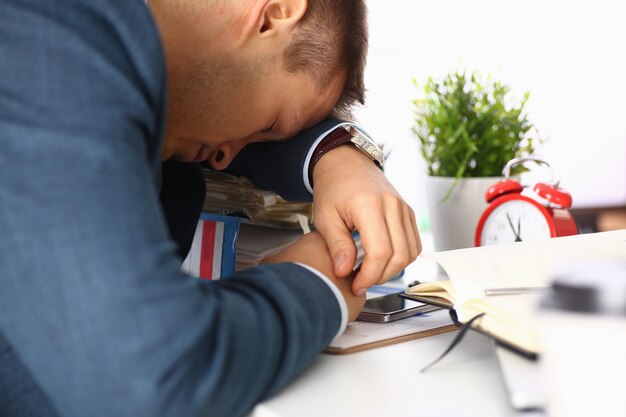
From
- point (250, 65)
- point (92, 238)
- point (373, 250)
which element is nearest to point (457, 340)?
point (373, 250)

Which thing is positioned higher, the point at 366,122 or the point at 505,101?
the point at 505,101

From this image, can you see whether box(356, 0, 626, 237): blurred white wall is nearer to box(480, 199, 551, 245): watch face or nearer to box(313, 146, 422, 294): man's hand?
box(480, 199, 551, 245): watch face

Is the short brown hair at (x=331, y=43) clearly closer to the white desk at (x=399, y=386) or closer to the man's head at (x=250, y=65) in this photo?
the man's head at (x=250, y=65)

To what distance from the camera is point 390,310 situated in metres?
0.85

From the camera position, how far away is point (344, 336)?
0.75m

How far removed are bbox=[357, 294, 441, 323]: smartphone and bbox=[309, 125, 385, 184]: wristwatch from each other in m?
0.22

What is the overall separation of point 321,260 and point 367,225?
0.08m

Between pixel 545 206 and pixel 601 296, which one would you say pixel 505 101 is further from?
pixel 601 296

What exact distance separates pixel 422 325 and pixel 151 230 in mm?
400

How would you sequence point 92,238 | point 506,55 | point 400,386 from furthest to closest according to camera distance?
point 506,55 → point 400,386 → point 92,238

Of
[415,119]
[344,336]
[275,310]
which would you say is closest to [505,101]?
[415,119]

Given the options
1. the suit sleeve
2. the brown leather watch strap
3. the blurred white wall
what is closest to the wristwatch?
the brown leather watch strap

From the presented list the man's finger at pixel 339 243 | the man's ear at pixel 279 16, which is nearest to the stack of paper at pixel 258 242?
the man's finger at pixel 339 243

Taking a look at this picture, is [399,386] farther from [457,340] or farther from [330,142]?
[330,142]
